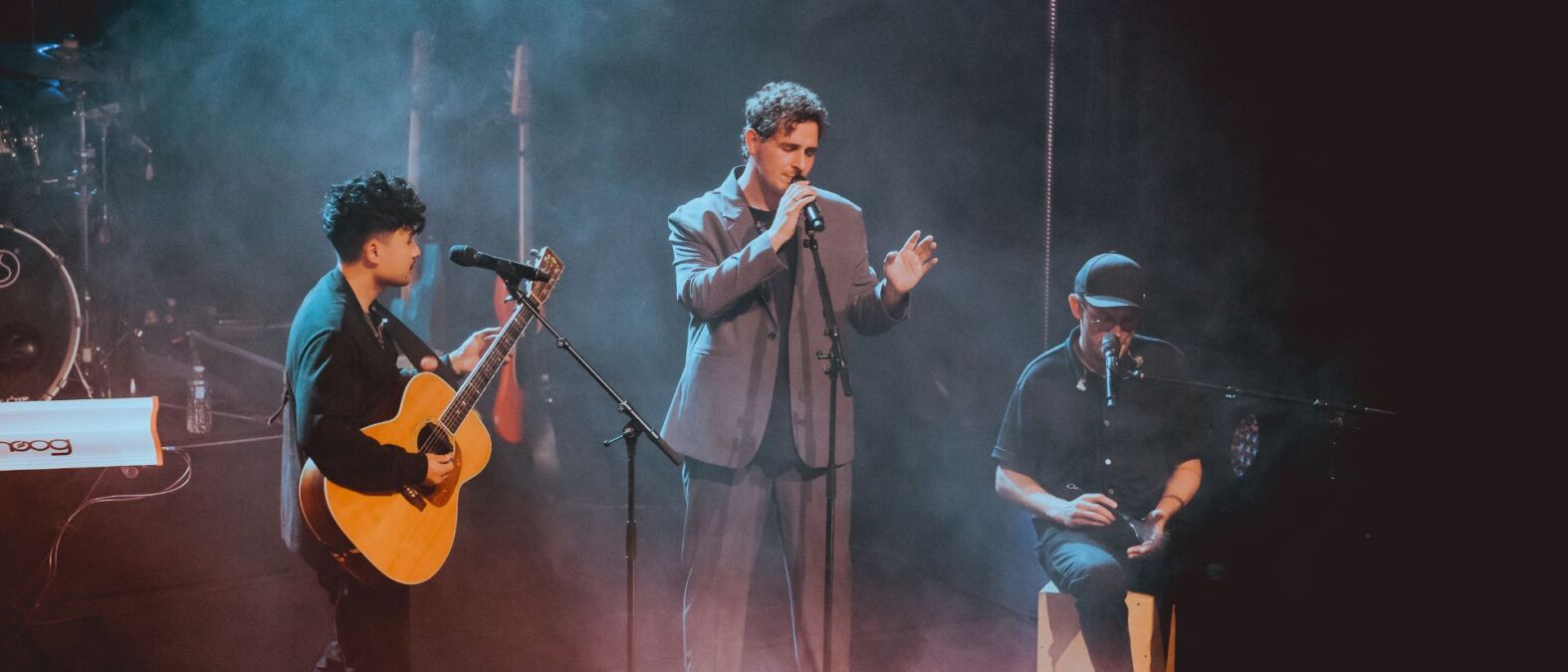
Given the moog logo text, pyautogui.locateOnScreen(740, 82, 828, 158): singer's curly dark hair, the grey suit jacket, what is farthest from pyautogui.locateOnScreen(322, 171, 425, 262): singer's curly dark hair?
the moog logo text

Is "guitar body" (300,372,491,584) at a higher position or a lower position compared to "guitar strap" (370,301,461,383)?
lower

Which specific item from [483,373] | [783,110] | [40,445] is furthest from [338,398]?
[40,445]

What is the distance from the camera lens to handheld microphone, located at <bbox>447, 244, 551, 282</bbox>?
8.15ft

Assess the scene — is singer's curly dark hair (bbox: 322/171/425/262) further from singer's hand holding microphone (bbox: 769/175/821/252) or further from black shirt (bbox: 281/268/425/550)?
singer's hand holding microphone (bbox: 769/175/821/252)

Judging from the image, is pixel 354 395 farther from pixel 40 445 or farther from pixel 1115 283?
pixel 1115 283

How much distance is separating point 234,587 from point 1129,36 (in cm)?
429

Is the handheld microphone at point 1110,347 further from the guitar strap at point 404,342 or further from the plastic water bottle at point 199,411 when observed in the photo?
the plastic water bottle at point 199,411

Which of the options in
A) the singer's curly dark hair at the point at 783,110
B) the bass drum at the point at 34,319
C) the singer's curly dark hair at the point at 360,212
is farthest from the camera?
the bass drum at the point at 34,319

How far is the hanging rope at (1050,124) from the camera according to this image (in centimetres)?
407

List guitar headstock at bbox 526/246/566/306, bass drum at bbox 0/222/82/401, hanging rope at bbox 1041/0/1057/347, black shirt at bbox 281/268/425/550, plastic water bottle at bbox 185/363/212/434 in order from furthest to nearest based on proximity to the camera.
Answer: plastic water bottle at bbox 185/363/212/434, bass drum at bbox 0/222/82/401, hanging rope at bbox 1041/0/1057/347, guitar headstock at bbox 526/246/566/306, black shirt at bbox 281/268/425/550

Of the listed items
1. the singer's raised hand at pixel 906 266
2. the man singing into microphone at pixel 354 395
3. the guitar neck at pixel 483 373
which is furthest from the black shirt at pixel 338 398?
the singer's raised hand at pixel 906 266

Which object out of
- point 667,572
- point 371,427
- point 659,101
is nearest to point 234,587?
point 667,572

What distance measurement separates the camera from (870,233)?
498cm

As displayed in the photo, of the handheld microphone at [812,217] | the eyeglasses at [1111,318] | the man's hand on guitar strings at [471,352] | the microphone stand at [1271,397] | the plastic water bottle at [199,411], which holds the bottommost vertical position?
the plastic water bottle at [199,411]
